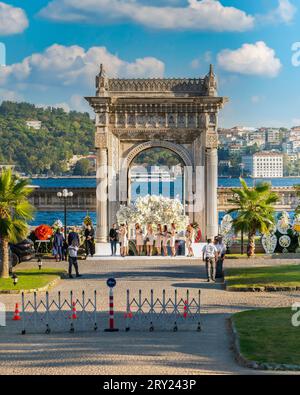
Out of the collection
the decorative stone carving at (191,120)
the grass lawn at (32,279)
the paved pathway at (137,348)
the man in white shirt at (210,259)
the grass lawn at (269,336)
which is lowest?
the paved pathway at (137,348)

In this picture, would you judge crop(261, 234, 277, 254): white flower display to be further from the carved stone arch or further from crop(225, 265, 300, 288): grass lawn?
crop(225, 265, 300, 288): grass lawn

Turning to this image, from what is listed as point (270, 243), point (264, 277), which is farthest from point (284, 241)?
point (264, 277)

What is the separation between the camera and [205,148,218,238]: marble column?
42.8 metres

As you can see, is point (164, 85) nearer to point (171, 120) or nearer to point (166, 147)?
point (171, 120)

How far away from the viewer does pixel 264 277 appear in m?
28.4

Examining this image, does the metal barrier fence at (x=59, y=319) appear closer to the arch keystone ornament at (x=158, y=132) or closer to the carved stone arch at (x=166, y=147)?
the arch keystone ornament at (x=158, y=132)

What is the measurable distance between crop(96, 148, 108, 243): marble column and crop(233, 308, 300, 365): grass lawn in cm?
2109

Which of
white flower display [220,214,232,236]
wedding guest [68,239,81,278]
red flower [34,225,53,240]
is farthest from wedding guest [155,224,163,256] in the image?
wedding guest [68,239,81,278]

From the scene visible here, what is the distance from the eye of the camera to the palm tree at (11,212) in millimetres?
30375

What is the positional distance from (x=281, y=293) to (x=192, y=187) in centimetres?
1786

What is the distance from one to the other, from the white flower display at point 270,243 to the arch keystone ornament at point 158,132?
162 inches

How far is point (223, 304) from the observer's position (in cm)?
2417

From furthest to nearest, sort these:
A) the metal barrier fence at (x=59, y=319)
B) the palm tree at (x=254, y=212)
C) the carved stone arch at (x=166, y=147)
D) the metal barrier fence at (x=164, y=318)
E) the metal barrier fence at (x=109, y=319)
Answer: the carved stone arch at (x=166, y=147), the palm tree at (x=254, y=212), the metal barrier fence at (x=164, y=318), the metal barrier fence at (x=59, y=319), the metal barrier fence at (x=109, y=319)

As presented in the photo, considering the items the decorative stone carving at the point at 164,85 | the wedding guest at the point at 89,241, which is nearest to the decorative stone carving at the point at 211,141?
the decorative stone carving at the point at 164,85
